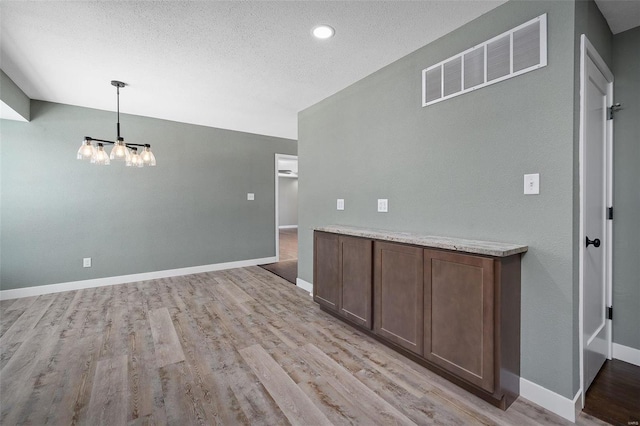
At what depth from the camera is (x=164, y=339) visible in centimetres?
264

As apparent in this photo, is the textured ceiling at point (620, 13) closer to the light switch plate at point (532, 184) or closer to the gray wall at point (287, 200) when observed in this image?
the light switch plate at point (532, 184)

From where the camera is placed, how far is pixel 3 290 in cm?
370

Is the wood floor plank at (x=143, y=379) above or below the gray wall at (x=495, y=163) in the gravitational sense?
below

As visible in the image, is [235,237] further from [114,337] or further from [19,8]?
[19,8]

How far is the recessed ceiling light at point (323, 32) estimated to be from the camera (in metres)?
2.24

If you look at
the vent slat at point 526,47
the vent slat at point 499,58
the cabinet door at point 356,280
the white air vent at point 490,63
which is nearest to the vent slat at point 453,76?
the white air vent at point 490,63

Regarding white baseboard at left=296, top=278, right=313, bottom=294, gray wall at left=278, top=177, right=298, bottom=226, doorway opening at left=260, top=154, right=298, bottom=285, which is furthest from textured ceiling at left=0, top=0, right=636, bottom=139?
gray wall at left=278, top=177, right=298, bottom=226

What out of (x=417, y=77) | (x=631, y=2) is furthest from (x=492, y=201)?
(x=631, y=2)

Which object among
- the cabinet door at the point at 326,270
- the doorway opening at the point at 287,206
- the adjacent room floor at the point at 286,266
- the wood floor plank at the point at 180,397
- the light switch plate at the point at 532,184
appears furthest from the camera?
the doorway opening at the point at 287,206

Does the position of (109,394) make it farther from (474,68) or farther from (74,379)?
(474,68)

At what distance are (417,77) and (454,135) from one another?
0.68 m

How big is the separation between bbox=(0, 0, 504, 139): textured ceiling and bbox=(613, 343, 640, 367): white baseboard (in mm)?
2678

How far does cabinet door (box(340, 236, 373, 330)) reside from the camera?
8.48ft

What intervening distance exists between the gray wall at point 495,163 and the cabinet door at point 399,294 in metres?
0.39
